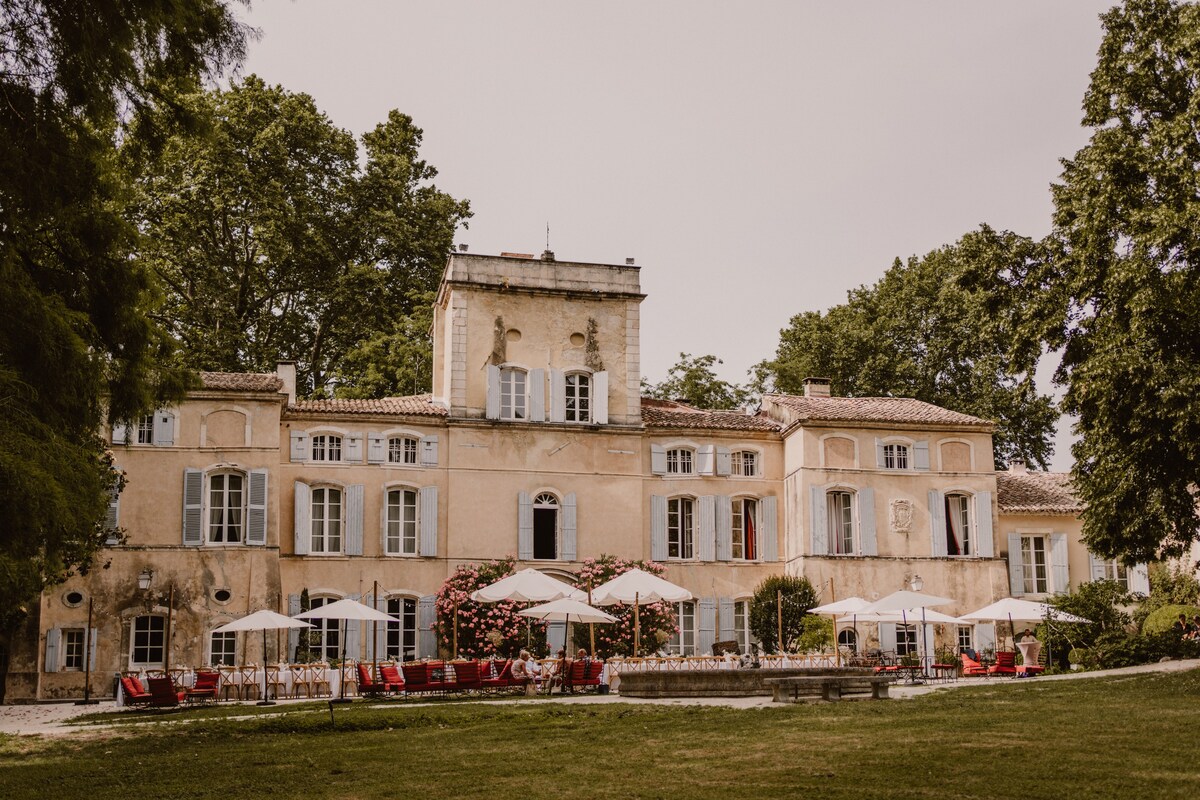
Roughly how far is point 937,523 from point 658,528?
21.0ft

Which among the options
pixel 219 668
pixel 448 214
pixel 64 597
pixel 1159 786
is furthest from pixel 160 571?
pixel 1159 786

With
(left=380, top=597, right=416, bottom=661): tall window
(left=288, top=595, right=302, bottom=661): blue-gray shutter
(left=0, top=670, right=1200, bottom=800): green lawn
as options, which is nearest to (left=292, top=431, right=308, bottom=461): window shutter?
(left=288, top=595, right=302, bottom=661): blue-gray shutter

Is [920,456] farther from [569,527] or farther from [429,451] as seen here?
[429,451]

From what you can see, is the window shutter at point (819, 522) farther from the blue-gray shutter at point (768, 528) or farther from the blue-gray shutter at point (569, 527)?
the blue-gray shutter at point (569, 527)

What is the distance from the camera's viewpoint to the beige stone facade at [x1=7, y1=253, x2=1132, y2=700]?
2652 cm

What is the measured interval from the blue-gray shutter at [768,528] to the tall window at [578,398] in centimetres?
456

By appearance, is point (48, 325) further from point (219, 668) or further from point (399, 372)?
point (399, 372)

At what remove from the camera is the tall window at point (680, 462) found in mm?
30219

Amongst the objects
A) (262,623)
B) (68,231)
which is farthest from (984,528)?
(68,231)

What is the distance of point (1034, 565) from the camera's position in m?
30.9

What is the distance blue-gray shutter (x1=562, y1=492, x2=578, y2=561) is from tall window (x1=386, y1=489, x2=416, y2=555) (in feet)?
10.7

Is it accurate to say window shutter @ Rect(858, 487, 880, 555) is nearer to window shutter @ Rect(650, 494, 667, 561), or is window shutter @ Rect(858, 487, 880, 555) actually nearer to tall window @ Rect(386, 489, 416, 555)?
window shutter @ Rect(650, 494, 667, 561)

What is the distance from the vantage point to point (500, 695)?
20875 mm

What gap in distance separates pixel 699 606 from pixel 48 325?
67.8 feet
